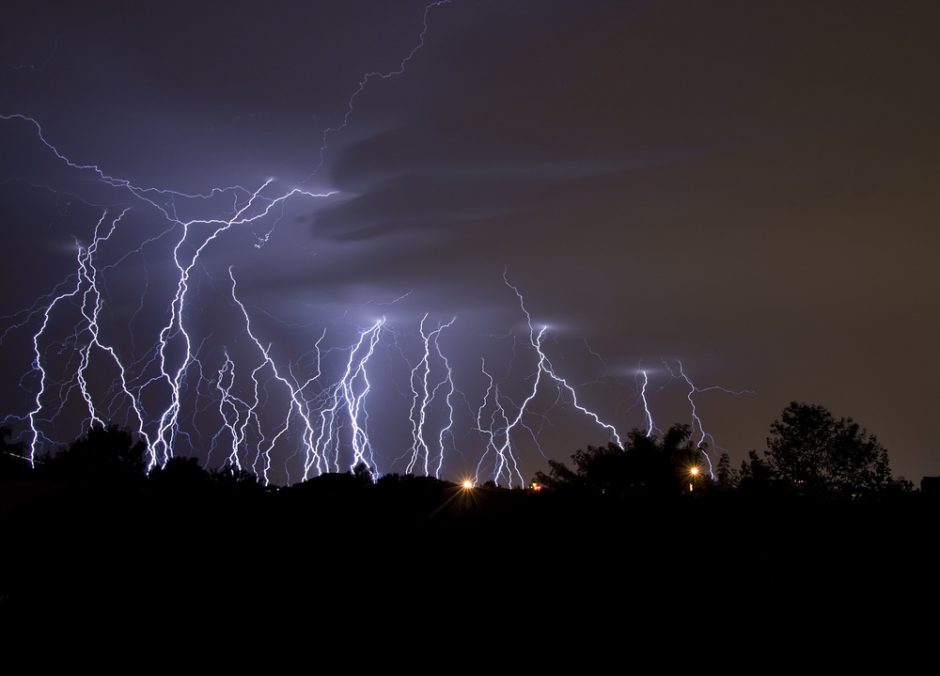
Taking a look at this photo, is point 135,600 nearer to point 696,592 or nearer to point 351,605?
point 351,605

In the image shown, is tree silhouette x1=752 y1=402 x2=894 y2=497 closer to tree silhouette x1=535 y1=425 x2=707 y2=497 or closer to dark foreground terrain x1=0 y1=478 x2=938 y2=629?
tree silhouette x1=535 y1=425 x2=707 y2=497

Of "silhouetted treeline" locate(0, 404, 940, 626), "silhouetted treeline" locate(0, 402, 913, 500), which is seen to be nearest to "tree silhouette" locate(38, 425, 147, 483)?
"silhouetted treeline" locate(0, 402, 913, 500)

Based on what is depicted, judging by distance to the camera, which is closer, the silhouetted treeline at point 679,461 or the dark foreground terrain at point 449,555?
the dark foreground terrain at point 449,555

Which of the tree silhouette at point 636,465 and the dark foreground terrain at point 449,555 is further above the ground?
the tree silhouette at point 636,465

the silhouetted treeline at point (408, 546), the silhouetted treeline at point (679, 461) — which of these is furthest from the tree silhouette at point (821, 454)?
the silhouetted treeline at point (408, 546)

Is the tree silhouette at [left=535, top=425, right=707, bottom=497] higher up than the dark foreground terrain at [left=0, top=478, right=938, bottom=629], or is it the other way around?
the tree silhouette at [left=535, top=425, right=707, bottom=497]

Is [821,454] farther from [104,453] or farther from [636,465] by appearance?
[104,453]

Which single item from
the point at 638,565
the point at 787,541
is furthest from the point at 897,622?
the point at 638,565

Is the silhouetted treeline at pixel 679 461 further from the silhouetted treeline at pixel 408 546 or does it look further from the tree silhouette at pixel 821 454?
the silhouetted treeline at pixel 408 546

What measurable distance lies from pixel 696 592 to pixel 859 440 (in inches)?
598

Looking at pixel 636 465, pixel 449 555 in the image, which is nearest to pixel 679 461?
pixel 636 465

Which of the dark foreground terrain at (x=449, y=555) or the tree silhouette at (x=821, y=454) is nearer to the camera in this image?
the dark foreground terrain at (x=449, y=555)

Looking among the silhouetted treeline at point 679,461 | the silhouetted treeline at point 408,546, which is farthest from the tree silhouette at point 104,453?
the silhouetted treeline at point 408,546

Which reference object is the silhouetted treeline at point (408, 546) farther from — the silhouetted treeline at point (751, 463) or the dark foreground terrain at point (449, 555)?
the silhouetted treeline at point (751, 463)
